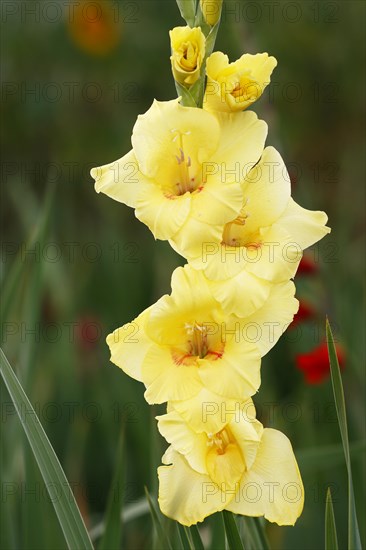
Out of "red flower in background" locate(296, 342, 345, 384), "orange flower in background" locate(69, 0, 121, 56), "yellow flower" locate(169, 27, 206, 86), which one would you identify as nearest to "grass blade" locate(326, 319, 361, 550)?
"yellow flower" locate(169, 27, 206, 86)

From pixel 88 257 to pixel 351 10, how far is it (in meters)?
1.32

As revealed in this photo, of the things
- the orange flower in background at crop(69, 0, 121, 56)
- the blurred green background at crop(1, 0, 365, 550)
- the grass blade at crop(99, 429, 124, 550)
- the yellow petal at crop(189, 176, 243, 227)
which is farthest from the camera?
the orange flower in background at crop(69, 0, 121, 56)

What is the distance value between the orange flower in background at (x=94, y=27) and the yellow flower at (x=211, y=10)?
6.64 feet

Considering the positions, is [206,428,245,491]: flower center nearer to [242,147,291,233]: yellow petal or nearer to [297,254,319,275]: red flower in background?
[242,147,291,233]: yellow petal

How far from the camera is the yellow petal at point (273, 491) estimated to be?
40.4 inches

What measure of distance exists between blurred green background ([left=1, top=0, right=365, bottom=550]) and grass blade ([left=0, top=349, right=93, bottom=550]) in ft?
0.63

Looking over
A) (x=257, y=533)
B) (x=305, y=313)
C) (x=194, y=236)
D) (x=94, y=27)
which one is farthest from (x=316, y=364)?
(x=94, y=27)

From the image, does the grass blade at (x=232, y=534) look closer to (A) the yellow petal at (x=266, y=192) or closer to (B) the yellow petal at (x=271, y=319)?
(B) the yellow petal at (x=271, y=319)

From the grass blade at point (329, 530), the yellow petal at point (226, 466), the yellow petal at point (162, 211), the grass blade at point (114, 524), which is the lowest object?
the grass blade at point (114, 524)

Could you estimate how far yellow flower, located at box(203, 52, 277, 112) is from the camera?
1021 millimetres

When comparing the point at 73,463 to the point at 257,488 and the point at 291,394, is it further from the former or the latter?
the point at 257,488

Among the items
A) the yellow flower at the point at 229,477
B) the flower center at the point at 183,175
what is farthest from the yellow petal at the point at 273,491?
the flower center at the point at 183,175

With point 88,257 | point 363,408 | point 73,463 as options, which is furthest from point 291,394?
point 88,257

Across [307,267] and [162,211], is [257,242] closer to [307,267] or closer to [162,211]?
[162,211]
